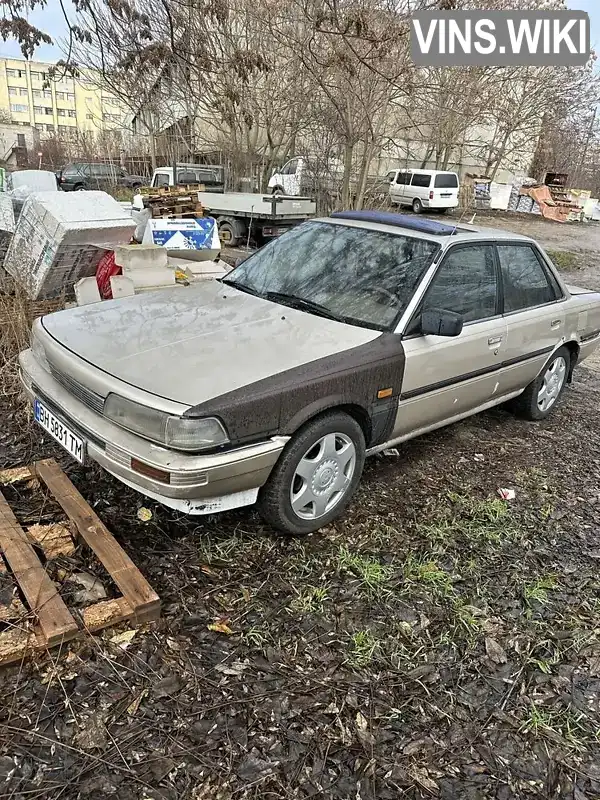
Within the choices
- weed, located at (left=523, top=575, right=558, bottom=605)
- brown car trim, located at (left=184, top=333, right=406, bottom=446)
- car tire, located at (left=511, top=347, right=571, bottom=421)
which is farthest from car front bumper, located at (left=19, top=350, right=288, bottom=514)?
car tire, located at (left=511, top=347, right=571, bottom=421)

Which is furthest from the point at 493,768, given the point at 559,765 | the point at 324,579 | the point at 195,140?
the point at 195,140

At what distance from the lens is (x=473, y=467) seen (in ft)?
13.8

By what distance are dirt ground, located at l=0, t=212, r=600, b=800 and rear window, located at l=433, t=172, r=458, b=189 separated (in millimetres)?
22519

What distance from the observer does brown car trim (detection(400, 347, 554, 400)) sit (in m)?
3.54

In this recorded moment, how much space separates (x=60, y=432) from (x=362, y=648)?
72.8 inches

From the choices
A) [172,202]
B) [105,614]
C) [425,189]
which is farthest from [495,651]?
[425,189]

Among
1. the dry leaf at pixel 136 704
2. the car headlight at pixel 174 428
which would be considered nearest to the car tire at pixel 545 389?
the car headlight at pixel 174 428

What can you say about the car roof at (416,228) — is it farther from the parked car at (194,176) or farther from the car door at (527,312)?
the parked car at (194,176)

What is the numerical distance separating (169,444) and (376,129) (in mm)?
11396

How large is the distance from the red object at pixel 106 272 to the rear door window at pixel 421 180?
20.7 meters

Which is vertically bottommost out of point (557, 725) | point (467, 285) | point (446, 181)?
point (557, 725)

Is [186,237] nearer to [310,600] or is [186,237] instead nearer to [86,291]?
[86,291]

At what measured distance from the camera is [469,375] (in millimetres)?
3947

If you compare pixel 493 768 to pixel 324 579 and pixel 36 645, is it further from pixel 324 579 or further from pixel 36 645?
pixel 36 645
